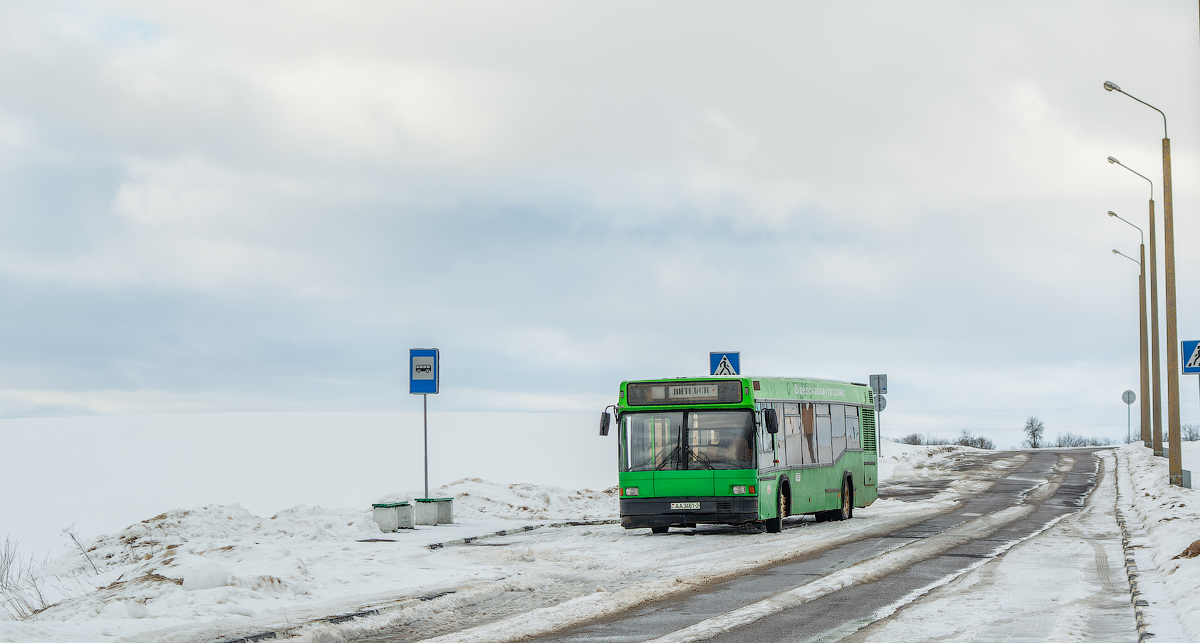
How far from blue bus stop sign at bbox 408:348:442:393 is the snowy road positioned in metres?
8.70

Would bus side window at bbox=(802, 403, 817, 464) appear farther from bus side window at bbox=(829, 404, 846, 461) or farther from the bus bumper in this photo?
the bus bumper

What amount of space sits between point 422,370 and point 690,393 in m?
5.59

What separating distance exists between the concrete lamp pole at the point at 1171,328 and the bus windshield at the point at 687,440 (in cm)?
1431

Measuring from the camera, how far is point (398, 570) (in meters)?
13.4

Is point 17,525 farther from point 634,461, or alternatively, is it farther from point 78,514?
point 634,461

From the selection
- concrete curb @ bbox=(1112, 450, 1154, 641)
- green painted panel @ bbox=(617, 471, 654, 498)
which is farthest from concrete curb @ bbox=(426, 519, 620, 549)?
concrete curb @ bbox=(1112, 450, 1154, 641)

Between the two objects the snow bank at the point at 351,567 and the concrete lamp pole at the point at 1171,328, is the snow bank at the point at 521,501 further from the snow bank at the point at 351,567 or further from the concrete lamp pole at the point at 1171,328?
the concrete lamp pole at the point at 1171,328

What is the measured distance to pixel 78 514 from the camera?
30844 mm

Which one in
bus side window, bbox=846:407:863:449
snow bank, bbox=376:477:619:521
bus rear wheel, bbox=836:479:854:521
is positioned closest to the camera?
bus rear wheel, bbox=836:479:854:521

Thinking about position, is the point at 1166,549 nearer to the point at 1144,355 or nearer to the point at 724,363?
the point at 724,363

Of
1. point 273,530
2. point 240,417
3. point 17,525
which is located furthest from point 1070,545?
point 240,417

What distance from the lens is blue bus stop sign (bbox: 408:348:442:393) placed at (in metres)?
21.3

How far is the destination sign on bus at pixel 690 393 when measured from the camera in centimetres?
1870

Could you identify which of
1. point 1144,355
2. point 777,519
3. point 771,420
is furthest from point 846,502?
point 1144,355
